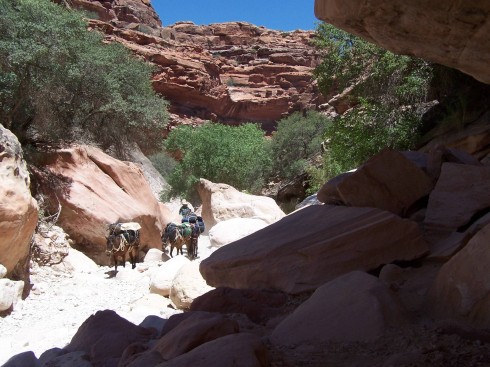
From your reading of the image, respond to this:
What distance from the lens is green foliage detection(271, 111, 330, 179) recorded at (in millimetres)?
35344

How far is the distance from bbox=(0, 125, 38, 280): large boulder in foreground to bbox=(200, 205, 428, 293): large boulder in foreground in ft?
20.3

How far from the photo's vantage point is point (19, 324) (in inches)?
372

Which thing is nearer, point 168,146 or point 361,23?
point 361,23

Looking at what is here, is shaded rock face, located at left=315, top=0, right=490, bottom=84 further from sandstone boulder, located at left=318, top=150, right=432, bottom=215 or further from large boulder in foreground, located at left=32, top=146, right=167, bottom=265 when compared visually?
large boulder in foreground, located at left=32, top=146, right=167, bottom=265

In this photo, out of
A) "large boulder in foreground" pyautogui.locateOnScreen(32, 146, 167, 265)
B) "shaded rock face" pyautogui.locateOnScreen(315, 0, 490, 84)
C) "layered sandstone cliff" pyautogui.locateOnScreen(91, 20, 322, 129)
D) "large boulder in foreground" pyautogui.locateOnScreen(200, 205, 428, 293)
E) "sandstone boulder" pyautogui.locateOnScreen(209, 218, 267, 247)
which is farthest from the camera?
"layered sandstone cliff" pyautogui.locateOnScreen(91, 20, 322, 129)

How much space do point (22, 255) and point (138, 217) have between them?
19.7ft

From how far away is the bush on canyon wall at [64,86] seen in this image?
15516 mm

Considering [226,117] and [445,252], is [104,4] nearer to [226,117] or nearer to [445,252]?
[226,117]

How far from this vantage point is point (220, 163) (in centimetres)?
3231

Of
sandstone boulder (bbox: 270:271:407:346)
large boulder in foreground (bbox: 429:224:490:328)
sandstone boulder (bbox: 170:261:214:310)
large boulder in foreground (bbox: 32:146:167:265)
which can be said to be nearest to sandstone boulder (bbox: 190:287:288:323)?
sandstone boulder (bbox: 270:271:407:346)

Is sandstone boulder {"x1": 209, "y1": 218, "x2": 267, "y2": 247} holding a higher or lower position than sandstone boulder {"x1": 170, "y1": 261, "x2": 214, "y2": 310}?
higher

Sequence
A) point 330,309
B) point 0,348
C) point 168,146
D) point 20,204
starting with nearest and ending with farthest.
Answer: point 330,309 < point 0,348 < point 20,204 < point 168,146

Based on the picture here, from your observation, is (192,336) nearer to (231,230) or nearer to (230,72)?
(231,230)

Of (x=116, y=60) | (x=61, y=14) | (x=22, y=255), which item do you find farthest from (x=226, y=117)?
(x=22, y=255)
